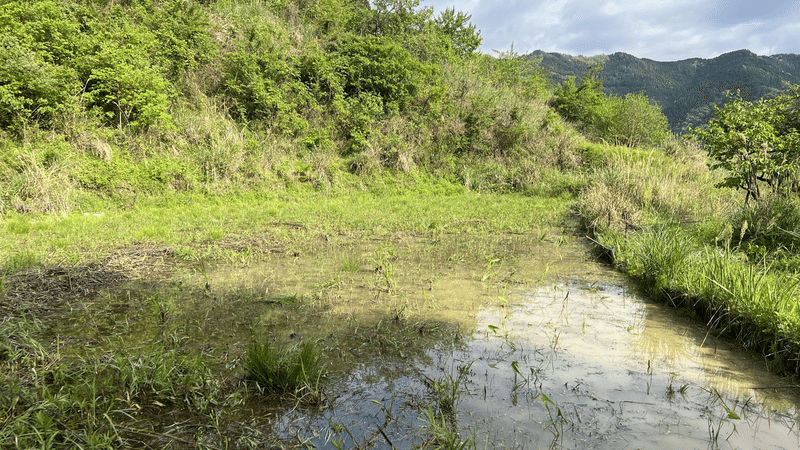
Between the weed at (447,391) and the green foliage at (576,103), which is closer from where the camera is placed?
the weed at (447,391)

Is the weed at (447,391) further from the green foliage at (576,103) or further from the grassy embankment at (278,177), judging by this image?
the green foliage at (576,103)

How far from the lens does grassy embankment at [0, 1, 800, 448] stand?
3.30m

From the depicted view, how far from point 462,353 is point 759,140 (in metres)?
7.42

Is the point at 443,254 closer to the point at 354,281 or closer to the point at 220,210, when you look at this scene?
the point at 354,281

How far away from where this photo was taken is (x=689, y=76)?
13862cm

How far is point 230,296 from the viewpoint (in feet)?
16.2

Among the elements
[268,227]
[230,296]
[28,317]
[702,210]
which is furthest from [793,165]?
[28,317]

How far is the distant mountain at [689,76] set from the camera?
104 m

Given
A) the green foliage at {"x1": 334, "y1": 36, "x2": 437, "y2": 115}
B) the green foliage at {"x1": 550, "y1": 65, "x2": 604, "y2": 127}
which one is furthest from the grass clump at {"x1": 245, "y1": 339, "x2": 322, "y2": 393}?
the green foliage at {"x1": 550, "y1": 65, "x2": 604, "y2": 127}

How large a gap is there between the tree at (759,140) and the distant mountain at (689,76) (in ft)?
315

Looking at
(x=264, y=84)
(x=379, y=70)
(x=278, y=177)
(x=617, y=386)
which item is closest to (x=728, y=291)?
(x=617, y=386)

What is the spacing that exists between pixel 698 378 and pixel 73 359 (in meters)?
5.15

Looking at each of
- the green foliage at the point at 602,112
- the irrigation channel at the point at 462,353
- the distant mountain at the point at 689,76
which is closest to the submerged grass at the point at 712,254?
the irrigation channel at the point at 462,353

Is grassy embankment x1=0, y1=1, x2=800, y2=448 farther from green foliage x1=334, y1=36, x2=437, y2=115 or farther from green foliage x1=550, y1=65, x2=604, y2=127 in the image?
green foliage x1=550, y1=65, x2=604, y2=127
